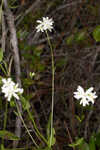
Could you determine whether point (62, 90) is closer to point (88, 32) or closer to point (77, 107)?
point (77, 107)

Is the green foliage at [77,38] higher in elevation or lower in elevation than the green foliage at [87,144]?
higher

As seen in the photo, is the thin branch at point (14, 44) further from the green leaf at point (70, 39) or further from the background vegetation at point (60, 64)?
the green leaf at point (70, 39)

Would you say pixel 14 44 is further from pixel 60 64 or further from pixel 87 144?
pixel 87 144

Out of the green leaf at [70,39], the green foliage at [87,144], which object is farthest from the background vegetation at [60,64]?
the green foliage at [87,144]

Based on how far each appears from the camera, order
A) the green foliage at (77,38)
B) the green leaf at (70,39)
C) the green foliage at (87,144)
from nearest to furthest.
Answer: the green foliage at (87,144)
the green foliage at (77,38)
the green leaf at (70,39)

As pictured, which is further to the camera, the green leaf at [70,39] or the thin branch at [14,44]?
the green leaf at [70,39]

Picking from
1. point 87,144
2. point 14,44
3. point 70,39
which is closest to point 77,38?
point 70,39

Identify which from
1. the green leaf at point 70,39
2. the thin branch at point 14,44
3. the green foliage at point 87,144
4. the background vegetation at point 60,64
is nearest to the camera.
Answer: the green foliage at point 87,144

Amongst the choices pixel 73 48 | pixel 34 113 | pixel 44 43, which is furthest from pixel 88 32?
pixel 34 113

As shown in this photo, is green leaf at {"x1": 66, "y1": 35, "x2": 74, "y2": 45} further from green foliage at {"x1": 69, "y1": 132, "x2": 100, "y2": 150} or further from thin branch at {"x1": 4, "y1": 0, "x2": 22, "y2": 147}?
green foliage at {"x1": 69, "y1": 132, "x2": 100, "y2": 150}

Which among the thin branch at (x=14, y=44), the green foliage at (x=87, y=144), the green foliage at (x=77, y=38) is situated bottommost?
the green foliage at (x=87, y=144)

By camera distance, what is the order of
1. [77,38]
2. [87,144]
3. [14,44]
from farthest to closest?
[77,38] < [14,44] < [87,144]
